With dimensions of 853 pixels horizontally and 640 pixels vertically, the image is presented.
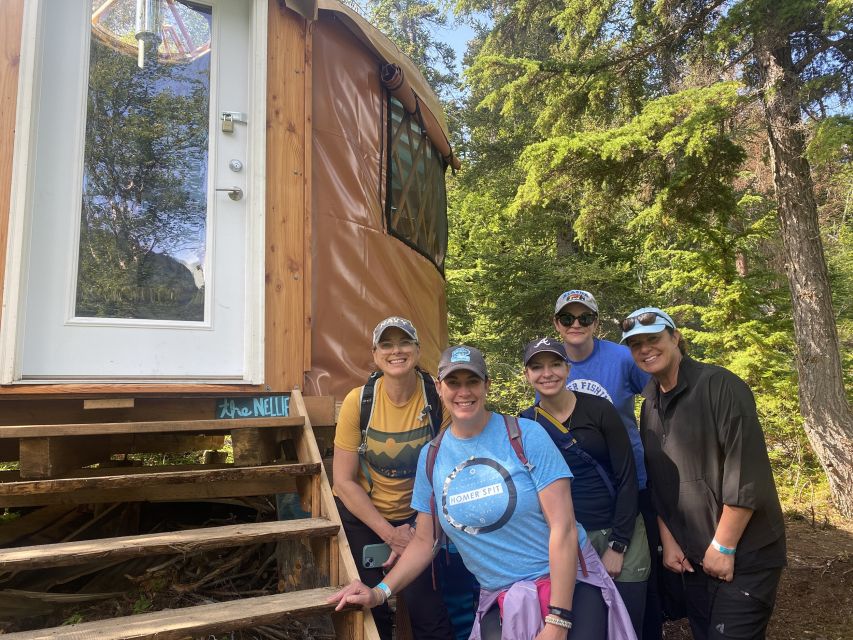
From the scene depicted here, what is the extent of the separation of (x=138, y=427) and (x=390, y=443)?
1.04 metres

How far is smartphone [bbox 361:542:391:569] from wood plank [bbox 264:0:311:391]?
3.12ft

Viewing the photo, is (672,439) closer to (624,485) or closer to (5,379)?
(624,485)

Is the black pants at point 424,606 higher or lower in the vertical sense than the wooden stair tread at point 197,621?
lower

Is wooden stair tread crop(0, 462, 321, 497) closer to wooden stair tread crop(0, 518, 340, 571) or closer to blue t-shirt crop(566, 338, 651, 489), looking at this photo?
wooden stair tread crop(0, 518, 340, 571)

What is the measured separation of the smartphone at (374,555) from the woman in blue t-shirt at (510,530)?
1.43 feet

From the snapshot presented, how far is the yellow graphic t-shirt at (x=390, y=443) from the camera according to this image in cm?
232

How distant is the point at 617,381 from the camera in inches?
100

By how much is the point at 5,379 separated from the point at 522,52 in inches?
443

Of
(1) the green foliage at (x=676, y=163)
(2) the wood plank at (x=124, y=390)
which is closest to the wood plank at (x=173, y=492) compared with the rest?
(2) the wood plank at (x=124, y=390)

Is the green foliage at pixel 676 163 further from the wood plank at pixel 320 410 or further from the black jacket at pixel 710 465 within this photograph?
the wood plank at pixel 320 410

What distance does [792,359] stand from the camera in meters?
7.69

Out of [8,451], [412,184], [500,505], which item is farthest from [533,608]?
[412,184]

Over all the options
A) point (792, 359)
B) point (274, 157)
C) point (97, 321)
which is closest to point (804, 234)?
point (792, 359)

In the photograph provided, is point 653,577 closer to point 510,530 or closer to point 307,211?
point 510,530
